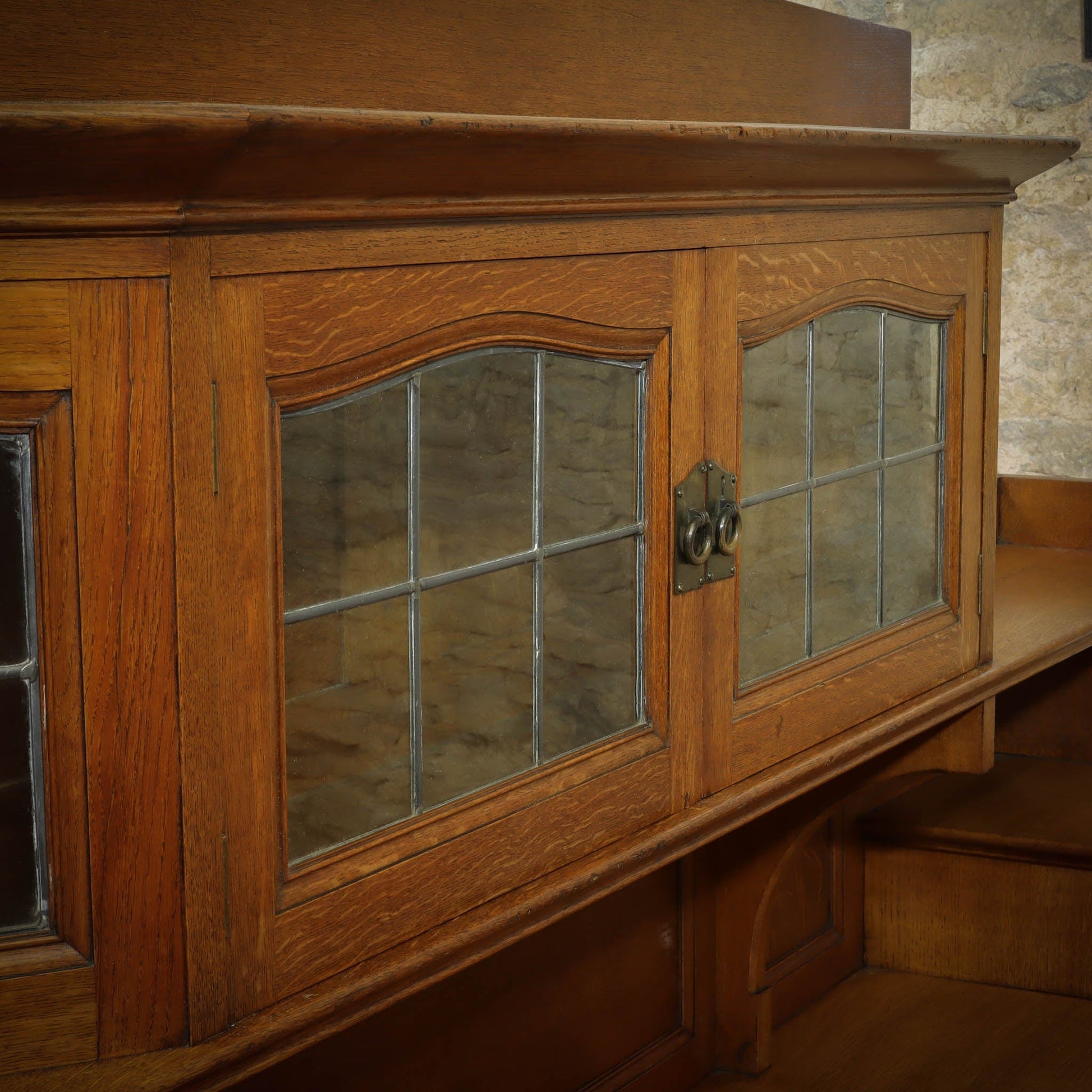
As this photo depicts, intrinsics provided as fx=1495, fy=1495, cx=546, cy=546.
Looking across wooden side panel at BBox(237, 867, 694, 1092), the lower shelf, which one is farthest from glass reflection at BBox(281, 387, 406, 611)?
the lower shelf

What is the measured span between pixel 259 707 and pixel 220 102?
0.35 meters

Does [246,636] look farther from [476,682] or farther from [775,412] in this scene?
[775,412]

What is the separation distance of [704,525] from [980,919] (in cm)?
110

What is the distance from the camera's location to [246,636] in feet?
2.91

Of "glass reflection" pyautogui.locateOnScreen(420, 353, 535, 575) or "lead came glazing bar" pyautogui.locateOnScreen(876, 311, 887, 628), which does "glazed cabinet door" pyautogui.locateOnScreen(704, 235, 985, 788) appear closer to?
"lead came glazing bar" pyautogui.locateOnScreen(876, 311, 887, 628)

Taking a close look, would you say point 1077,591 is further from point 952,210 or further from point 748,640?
point 748,640

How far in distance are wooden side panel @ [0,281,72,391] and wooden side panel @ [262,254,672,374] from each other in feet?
0.39

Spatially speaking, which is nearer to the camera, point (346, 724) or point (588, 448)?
point (346, 724)

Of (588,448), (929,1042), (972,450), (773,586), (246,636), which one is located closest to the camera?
(246,636)

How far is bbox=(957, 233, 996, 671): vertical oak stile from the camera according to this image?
150cm

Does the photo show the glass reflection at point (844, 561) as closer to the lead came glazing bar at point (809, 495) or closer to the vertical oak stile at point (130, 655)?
the lead came glazing bar at point (809, 495)

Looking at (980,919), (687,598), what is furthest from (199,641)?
(980,919)

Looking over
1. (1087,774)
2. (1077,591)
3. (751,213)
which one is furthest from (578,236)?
(1087,774)

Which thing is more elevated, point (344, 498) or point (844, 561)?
point (344, 498)
